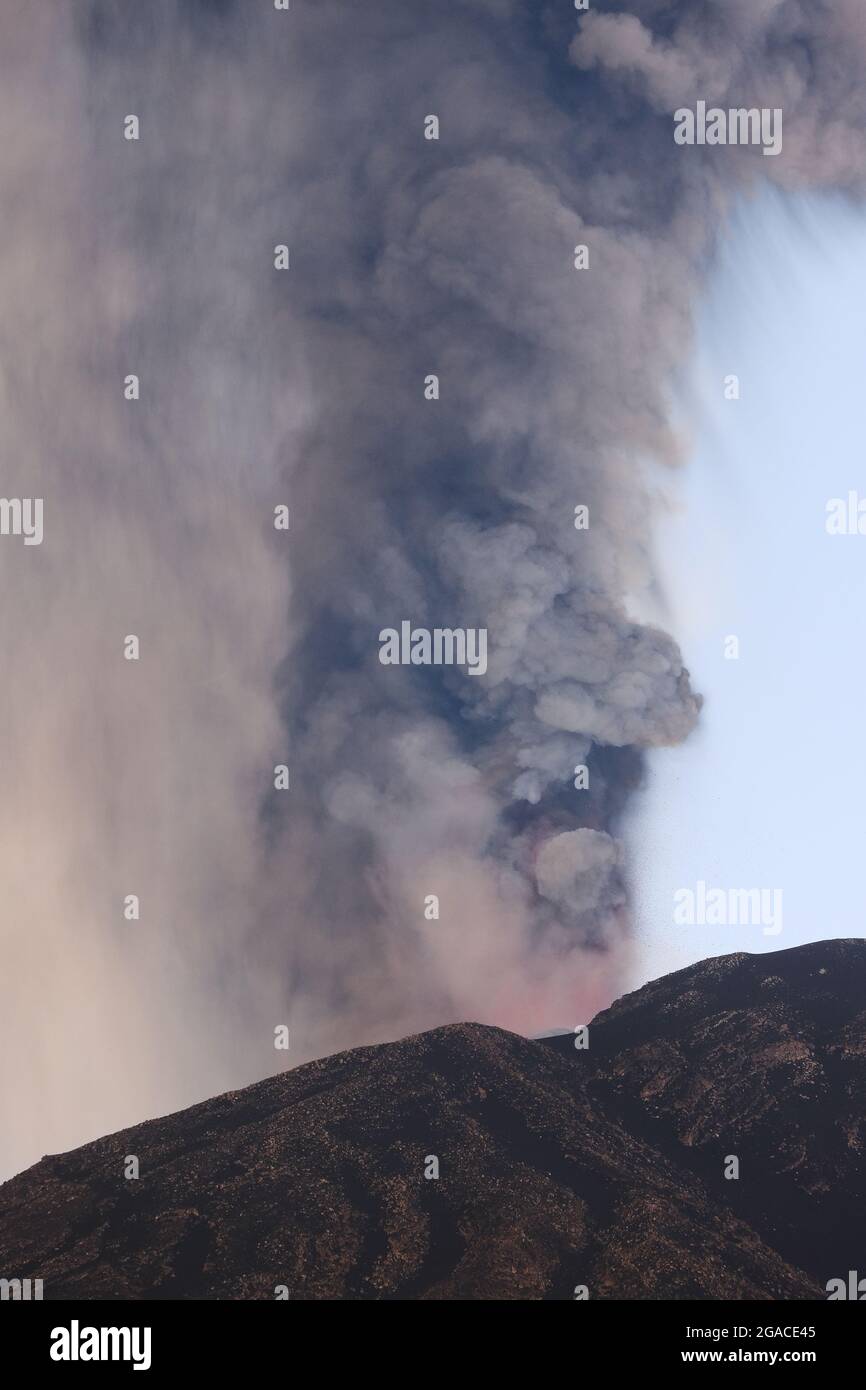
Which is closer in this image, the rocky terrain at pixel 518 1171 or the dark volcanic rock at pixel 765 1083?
the rocky terrain at pixel 518 1171

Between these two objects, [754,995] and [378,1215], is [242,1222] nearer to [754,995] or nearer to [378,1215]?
[378,1215]

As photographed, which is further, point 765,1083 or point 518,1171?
point 765,1083

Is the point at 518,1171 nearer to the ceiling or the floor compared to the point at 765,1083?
nearer to the floor

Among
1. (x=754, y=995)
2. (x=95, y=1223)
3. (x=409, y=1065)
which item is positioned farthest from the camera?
(x=754, y=995)

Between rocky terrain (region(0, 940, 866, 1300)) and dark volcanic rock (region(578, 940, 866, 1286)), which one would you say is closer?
rocky terrain (region(0, 940, 866, 1300))
